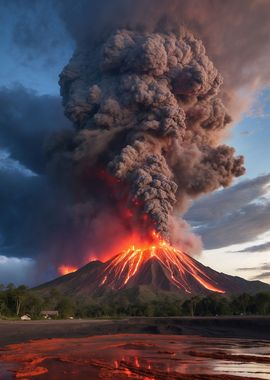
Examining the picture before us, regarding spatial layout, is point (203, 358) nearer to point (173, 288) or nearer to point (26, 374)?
point (26, 374)

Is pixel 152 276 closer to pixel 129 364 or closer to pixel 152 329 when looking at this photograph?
pixel 152 329

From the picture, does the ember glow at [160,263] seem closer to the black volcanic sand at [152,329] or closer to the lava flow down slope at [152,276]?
the lava flow down slope at [152,276]

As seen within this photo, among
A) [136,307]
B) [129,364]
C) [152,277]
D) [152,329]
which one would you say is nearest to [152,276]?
[152,277]

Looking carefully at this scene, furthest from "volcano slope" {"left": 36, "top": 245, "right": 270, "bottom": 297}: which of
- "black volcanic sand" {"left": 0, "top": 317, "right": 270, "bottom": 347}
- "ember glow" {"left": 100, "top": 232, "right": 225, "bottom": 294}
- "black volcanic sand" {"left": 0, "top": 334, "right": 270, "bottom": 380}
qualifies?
"black volcanic sand" {"left": 0, "top": 334, "right": 270, "bottom": 380}

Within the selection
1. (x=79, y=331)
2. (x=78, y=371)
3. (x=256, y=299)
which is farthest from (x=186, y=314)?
(x=78, y=371)

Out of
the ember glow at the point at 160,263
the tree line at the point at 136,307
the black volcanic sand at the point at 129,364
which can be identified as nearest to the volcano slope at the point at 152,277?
the ember glow at the point at 160,263

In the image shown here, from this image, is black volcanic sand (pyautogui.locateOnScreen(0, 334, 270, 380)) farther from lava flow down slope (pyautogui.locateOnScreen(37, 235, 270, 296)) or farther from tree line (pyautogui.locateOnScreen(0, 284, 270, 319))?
lava flow down slope (pyautogui.locateOnScreen(37, 235, 270, 296))

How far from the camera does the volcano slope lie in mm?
80812

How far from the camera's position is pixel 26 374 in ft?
40.3

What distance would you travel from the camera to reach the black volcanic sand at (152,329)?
28422mm

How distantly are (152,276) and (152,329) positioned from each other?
163ft

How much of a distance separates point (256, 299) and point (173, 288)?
29.8 m

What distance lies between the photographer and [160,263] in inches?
3428

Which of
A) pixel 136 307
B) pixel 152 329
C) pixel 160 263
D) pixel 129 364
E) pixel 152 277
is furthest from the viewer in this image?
pixel 160 263
